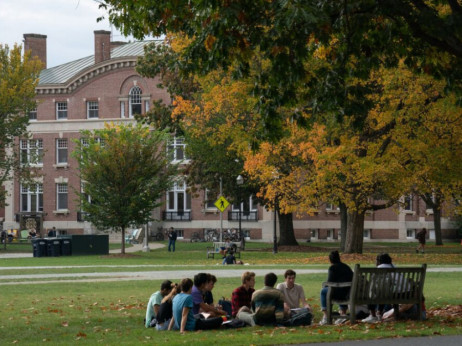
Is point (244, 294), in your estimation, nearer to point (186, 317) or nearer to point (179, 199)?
point (186, 317)

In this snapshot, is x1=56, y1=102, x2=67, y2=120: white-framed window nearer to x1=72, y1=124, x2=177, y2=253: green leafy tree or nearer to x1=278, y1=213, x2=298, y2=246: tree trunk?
x1=278, y1=213, x2=298, y2=246: tree trunk

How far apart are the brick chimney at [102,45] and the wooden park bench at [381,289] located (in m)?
64.5

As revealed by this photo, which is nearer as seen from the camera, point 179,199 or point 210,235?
point 210,235

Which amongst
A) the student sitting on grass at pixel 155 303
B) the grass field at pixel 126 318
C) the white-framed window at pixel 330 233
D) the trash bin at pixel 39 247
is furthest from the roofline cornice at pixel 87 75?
the student sitting on grass at pixel 155 303

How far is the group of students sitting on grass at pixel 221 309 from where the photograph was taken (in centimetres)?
1513

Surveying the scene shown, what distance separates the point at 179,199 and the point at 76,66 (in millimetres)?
15565

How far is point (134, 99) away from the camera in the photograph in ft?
250

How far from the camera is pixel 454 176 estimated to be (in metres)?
37.0

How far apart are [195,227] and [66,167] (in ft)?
38.0

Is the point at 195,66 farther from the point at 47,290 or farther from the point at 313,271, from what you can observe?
the point at 313,271

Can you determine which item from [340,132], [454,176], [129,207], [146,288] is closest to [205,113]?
[129,207]

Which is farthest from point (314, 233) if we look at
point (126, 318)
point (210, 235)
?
point (126, 318)

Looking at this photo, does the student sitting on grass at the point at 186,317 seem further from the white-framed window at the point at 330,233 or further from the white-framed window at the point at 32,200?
the white-framed window at the point at 32,200

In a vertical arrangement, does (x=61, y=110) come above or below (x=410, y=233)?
above
